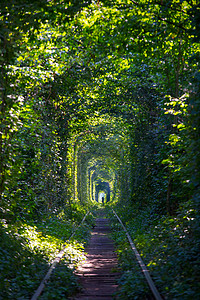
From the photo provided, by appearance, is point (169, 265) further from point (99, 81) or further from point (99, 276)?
point (99, 81)

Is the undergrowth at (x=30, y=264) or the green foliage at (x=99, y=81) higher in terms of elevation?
the green foliage at (x=99, y=81)

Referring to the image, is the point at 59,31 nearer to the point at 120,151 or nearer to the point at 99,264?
the point at 99,264

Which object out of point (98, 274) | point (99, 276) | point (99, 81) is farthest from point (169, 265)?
point (99, 81)

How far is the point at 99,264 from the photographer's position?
840 cm

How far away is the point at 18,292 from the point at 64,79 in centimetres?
1016

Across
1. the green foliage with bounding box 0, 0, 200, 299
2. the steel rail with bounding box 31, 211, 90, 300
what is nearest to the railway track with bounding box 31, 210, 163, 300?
the steel rail with bounding box 31, 211, 90, 300

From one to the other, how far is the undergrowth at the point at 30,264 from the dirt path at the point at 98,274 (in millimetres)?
236

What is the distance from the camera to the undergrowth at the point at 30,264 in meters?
5.58

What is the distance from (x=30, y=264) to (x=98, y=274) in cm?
145

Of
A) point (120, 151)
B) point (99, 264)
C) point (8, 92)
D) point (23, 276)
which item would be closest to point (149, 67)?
point (8, 92)

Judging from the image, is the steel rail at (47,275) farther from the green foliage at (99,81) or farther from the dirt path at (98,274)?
the dirt path at (98,274)

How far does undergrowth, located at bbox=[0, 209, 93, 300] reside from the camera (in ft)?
18.3

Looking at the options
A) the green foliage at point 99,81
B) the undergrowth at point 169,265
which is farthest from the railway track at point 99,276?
the green foliage at point 99,81

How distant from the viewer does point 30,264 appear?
7148 millimetres
